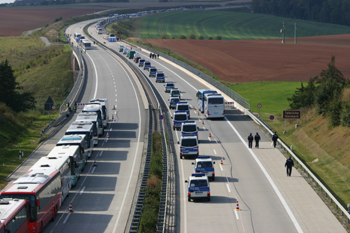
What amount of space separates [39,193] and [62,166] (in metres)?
5.84

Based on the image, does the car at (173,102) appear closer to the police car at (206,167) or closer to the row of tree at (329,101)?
the row of tree at (329,101)

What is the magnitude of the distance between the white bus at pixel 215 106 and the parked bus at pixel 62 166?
24.6 metres

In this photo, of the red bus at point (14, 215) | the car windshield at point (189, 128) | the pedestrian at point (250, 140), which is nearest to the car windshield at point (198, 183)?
the red bus at point (14, 215)

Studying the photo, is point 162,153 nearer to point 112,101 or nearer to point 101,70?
point 112,101

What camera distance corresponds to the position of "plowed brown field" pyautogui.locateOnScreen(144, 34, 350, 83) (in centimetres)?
9345

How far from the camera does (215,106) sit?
56.1 meters

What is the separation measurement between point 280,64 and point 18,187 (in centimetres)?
8531

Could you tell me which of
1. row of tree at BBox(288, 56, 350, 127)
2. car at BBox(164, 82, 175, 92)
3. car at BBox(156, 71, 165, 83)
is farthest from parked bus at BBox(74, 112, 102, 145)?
car at BBox(156, 71, 165, 83)

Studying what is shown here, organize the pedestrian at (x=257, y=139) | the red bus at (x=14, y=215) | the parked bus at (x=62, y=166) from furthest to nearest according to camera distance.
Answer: the pedestrian at (x=257, y=139) → the parked bus at (x=62, y=166) → the red bus at (x=14, y=215)

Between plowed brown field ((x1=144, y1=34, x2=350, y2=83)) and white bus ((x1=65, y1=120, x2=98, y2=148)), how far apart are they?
154 ft

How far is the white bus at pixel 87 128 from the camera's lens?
138 feet

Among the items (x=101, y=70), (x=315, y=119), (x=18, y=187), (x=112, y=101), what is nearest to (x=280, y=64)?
(x=101, y=70)

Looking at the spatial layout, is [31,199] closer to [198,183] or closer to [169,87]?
[198,183]

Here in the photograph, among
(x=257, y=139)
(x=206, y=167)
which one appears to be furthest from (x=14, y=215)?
(x=257, y=139)
